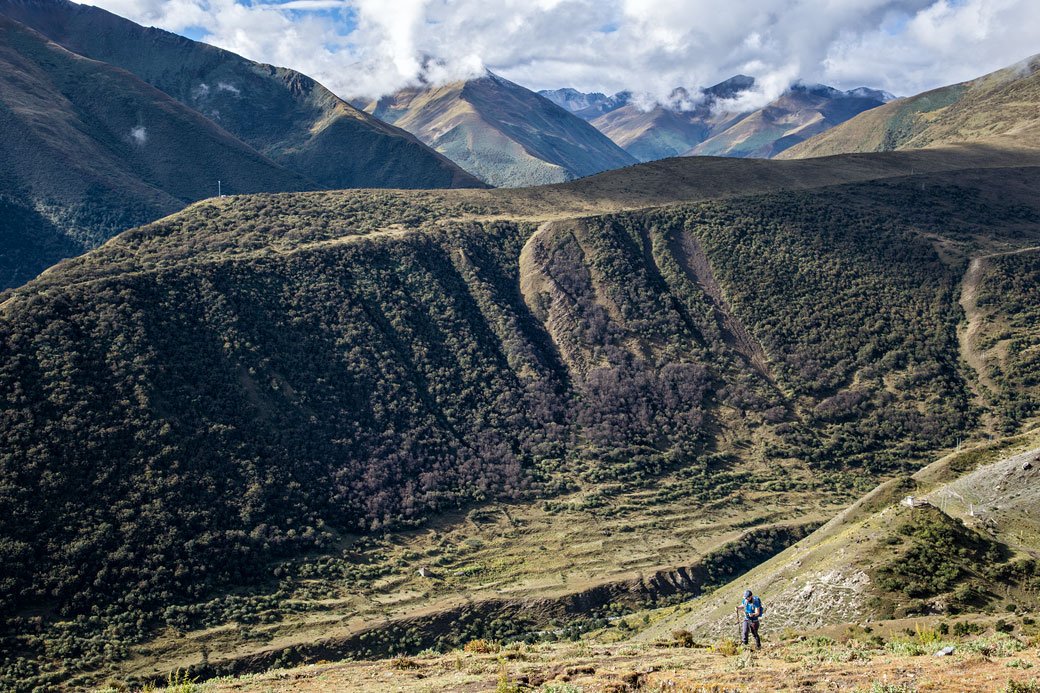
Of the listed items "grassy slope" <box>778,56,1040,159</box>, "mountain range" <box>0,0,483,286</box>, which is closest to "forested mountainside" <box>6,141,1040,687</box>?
"grassy slope" <box>778,56,1040,159</box>

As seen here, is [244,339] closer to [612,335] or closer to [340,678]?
[612,335]

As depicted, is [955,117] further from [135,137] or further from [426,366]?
[135,137]

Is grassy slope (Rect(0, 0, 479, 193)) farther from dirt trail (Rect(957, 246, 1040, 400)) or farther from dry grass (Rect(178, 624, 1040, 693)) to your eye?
dry grass (Rect(178, 624, 1040, 693))

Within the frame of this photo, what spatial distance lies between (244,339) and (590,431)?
2785 cm

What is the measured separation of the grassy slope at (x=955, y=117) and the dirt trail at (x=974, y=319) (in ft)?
163

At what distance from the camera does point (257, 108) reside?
195 meters

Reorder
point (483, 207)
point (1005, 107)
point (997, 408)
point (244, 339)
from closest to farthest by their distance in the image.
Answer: point (244, 339)
point (997, 408)
point (483, 207)
point (1005, 107)

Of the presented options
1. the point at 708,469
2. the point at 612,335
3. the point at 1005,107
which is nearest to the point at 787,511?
the point at 708,469

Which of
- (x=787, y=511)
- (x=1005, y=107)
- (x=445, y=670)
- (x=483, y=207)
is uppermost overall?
(x=1005, y=107)

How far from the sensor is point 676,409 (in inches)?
2352

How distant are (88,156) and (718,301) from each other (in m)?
115

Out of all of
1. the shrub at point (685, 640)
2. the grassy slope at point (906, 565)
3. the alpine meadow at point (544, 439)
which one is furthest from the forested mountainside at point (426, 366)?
the shrub at point (685, 640)

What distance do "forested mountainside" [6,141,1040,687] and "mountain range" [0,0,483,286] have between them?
6042cm

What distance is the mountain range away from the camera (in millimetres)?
115625
